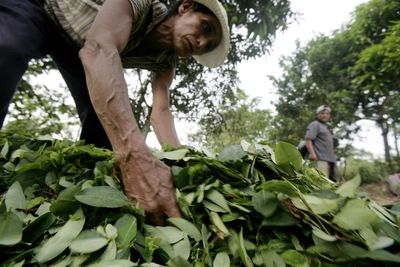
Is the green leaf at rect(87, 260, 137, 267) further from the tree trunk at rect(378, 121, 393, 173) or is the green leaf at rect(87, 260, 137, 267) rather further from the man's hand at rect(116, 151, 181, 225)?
the tree trunk at rect(378, 121, 393, 173)

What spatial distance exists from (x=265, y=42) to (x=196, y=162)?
16.9 ft

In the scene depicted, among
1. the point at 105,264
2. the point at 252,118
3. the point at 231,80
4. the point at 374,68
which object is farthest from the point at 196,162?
the point at 252,118

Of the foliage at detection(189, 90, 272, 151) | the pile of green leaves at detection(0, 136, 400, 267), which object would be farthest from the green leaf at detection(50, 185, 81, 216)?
the foliage at detection(189, 90, 272, 151)

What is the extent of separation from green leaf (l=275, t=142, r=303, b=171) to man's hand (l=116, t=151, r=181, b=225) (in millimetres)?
251

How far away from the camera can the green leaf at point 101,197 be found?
2.05 ft

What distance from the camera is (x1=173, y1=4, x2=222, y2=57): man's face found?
1.30 m

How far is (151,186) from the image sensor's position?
0.72 meters

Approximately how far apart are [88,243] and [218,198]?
26cm

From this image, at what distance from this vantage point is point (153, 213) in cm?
70

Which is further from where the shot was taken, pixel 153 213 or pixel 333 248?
pixel 153 213

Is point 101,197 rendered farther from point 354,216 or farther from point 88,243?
point 354,216

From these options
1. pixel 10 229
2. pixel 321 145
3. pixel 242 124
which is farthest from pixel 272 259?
pixel 242 124

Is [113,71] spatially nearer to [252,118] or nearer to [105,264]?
[105,264]

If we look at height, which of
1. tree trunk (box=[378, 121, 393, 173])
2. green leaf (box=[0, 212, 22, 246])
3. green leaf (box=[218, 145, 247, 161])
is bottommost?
tree trunk (box=[378, 121, 393, 173])
